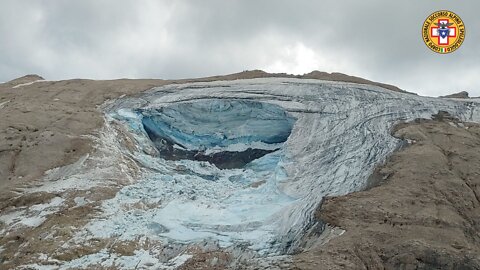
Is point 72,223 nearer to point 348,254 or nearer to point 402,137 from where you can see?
point 348,254

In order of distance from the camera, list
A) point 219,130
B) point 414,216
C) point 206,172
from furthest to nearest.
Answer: point 219,130 < point 206,172 < point 414,216

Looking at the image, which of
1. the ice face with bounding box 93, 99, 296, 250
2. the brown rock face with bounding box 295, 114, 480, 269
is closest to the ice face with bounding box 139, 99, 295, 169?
the ice face with bounding box 93, 99, 296, 250

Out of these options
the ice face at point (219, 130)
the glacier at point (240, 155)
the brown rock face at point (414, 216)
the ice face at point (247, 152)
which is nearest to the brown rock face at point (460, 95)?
the glacier at point (240, 155)

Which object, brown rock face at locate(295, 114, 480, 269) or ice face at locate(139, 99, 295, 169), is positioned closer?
brown rock face at locate(295, 114, 480, 269)

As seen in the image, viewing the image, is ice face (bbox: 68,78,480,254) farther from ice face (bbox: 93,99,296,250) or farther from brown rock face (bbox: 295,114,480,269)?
brown rock face (bbox: 295,114,480,269)

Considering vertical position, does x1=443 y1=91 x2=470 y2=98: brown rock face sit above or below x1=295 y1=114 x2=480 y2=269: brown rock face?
above

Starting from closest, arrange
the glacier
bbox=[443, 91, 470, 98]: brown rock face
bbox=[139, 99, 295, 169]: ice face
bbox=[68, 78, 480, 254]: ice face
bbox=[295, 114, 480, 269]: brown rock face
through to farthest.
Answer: bbox=[295, 114, 480, 269]: brown rock face
the glacier
bbox=[68, 78, 480, 254]: ice face
bbox=[139, 99, 295, 169]: ice face
bbox=[443, 91, 470, 98]: brown rock face

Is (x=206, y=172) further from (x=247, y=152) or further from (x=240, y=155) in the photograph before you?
(x=247, y=152)

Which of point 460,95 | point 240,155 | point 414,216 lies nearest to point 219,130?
point 240,155
